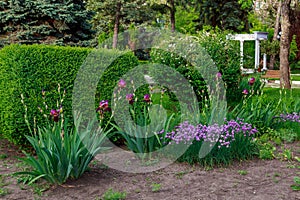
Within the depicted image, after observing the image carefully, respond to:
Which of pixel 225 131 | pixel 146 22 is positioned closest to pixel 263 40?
pixel 146 22

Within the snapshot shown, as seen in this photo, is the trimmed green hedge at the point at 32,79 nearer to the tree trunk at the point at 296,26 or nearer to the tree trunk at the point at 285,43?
the tree trunk at the point at 285,43

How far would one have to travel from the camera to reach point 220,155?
Answer: 13.7ft

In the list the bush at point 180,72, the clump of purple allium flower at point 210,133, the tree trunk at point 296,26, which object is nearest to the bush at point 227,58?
the bush at point 180,72

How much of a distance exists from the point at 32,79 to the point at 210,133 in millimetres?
2319

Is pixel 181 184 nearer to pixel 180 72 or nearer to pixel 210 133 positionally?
pixel 210 133

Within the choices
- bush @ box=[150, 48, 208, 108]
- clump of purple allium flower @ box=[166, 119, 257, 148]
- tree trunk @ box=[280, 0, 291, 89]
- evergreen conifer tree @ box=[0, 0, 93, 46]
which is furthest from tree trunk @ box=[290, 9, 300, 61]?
clump of purple allium flower @ box=[166, 119, 257, 148]

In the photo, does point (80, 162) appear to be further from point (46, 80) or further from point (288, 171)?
point (288, 171)

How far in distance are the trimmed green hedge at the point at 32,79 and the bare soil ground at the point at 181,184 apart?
2.15 ft

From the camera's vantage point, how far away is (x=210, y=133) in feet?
13.5

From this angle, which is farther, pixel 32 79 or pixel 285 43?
pixel 285 43

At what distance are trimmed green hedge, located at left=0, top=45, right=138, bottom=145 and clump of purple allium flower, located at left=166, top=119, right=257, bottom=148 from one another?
159 cm

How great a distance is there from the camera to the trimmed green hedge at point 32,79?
15.2 feet

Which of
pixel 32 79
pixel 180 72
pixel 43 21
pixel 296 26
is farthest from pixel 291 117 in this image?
pixel 296 26

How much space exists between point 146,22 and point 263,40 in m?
6.58
